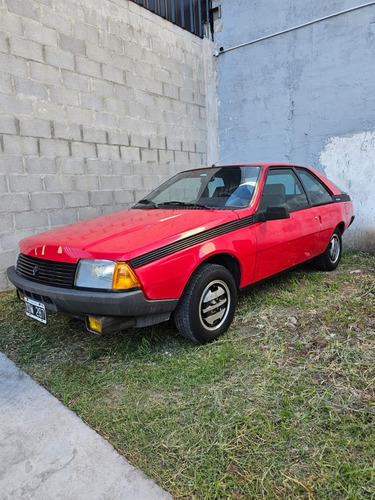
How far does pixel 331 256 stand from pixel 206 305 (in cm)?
254

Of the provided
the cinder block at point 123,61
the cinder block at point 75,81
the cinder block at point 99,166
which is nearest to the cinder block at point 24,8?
the cinder block at point 75,81

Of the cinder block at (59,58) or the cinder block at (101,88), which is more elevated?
the cinder block at (59,58)

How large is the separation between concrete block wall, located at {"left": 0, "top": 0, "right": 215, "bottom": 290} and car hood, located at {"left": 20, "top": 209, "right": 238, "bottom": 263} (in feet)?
5.63

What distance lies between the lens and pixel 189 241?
8.21ft

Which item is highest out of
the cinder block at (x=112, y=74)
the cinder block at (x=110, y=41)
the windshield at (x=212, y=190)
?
the cinder block at (x=110, y=41)

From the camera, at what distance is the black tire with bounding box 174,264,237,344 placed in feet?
8.24

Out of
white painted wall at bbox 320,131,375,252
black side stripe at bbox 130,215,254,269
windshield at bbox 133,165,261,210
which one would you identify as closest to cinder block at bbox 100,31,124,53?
windshield at bbox 133,165,261,210

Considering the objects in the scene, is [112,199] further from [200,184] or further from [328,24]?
[328,24]

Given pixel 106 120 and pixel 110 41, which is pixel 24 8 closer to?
pixel 110 41

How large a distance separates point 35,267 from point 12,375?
0.78 metres

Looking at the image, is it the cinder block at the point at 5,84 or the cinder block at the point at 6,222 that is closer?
the cinder block at the point at 5,84

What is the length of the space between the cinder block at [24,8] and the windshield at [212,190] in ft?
8.89

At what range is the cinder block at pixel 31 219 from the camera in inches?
167

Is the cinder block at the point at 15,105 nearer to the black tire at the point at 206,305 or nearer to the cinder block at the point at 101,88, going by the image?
the cinder block at the point at 101,88
